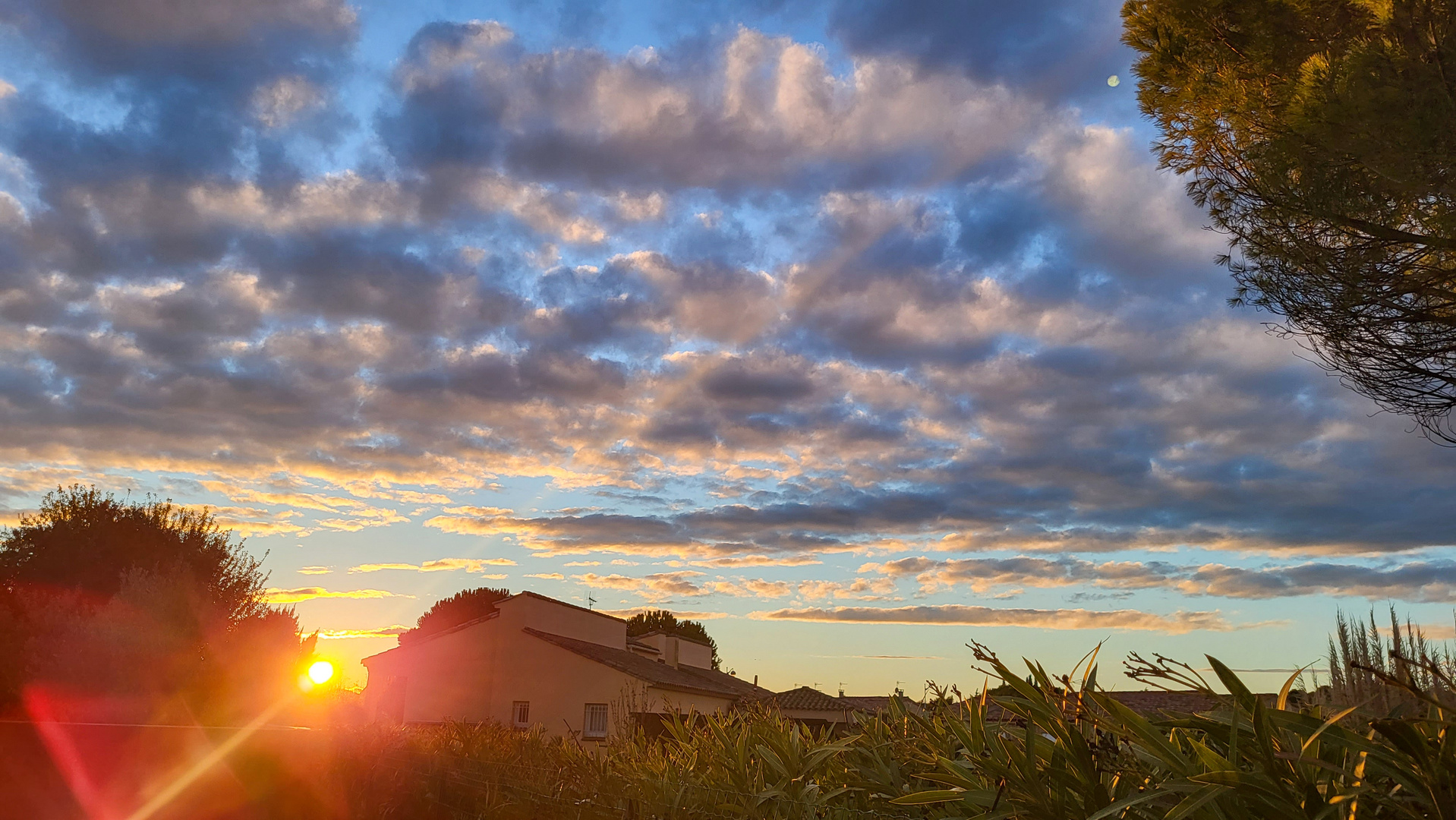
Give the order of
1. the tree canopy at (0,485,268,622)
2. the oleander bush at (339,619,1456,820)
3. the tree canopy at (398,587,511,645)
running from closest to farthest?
1. the oleander bush at (339,619,1456,820)
2. the tree canopy at (0,485,268,622)
3. the tree canopy at (398,587,511,645)

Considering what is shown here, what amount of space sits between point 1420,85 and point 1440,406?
3.34 meters

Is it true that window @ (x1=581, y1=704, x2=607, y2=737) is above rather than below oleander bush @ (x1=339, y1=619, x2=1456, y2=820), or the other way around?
below

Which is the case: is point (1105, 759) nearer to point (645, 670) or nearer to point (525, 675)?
point (645, 670)

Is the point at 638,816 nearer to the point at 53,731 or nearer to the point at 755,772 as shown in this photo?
the point at 755,772

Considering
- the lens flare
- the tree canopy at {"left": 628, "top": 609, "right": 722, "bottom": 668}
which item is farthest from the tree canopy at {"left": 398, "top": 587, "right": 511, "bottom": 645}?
the lens flare

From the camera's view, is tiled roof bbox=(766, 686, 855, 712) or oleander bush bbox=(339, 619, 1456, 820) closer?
oleander bush bbox=(339, 619, 1456, 820)

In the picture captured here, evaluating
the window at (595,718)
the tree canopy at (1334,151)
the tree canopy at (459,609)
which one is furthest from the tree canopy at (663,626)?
the tree canopy at (1334,151)

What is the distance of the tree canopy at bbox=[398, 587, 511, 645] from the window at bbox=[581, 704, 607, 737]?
31.4 m

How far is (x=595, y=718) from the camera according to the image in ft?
107

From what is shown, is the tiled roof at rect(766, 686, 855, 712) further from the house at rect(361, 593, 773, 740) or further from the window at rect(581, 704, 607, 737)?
the window at rect(581, 704, 607, 737)

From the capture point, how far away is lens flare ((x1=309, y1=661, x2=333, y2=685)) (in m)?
20.9

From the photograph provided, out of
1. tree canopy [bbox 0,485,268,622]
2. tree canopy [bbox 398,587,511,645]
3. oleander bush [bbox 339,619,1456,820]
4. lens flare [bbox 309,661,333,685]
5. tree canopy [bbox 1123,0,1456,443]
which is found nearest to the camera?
oleander bush [bbox 339,619,1456,820]

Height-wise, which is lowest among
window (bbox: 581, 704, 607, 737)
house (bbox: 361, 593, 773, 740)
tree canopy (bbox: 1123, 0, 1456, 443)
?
window (bbox: 581, 704, 607, 737)

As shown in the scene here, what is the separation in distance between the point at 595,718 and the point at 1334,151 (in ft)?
97.1
